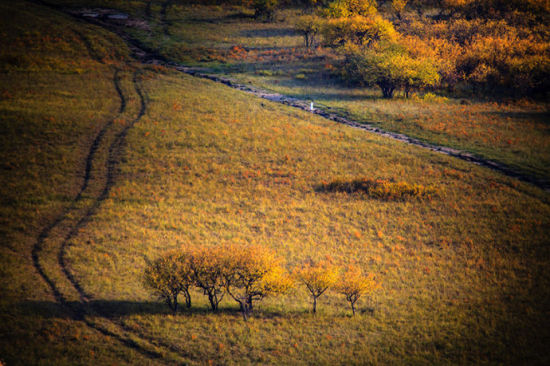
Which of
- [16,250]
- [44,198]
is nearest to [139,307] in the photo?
[16,250]

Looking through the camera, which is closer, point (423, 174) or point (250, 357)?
point (250, 357)

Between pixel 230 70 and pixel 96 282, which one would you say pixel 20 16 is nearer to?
pixel 230 70

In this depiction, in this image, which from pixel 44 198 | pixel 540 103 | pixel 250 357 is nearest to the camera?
pixel 250 357

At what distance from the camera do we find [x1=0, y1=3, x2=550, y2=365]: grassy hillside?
2061 cm

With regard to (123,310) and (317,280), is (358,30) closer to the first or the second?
(317,280)

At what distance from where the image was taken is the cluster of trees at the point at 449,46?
2625 inches

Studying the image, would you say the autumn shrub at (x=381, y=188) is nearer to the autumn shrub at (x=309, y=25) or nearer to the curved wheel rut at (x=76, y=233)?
the curved wheel rut at (x=76, y=233)

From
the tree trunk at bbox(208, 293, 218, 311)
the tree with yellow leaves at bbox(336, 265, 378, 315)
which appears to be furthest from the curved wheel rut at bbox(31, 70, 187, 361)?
the tree with yellow leaves at bbox(336, 265, 378, 315)

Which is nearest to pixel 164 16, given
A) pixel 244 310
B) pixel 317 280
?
pixel 317 280

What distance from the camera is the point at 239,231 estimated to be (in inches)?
1283

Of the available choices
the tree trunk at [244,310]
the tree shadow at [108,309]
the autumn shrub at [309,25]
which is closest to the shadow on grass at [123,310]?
the tree shadow at [108,309]

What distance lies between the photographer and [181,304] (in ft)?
79.6

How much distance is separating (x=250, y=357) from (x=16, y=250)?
17.9 meters

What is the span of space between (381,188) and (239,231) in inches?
552
